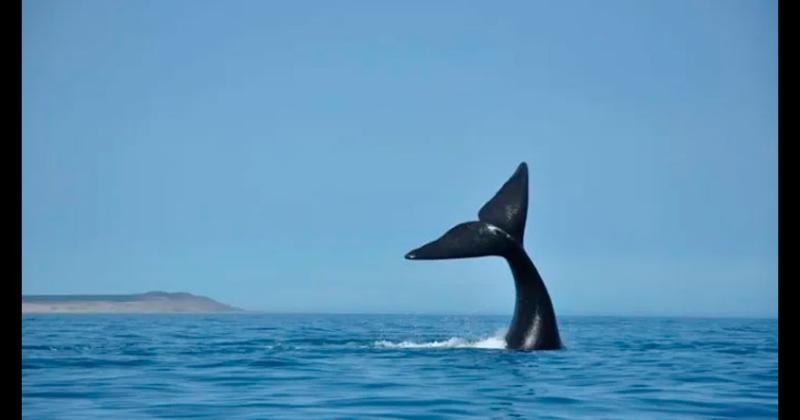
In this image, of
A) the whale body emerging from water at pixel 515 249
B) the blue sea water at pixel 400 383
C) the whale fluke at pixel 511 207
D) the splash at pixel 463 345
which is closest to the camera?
the blue sea water at pixel 400 383

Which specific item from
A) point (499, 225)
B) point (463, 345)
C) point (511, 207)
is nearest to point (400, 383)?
point (499, 225)

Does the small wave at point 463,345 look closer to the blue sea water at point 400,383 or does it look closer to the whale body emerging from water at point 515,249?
the blue sea water at point 400,383

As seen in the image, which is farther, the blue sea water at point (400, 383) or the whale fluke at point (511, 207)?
the whale fluke at point (511, 207)

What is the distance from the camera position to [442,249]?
58.4 ft

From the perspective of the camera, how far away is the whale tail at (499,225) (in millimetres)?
18203

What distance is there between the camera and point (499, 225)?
18.7m

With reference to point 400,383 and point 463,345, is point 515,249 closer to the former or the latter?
point 463,345

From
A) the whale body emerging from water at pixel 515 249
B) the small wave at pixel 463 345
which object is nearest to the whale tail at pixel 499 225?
the whale body emerging from water at pixel 515 249

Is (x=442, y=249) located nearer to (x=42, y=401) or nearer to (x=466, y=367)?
(x=466, y=367)

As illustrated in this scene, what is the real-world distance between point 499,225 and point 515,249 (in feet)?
1.87

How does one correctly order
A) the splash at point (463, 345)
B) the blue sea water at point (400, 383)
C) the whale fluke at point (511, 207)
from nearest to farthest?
the blue sea water at point (400, 383) → the whale fluke at point (511, 207) → the splash at point (463, 345)

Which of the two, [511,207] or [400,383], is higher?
[511,207]
